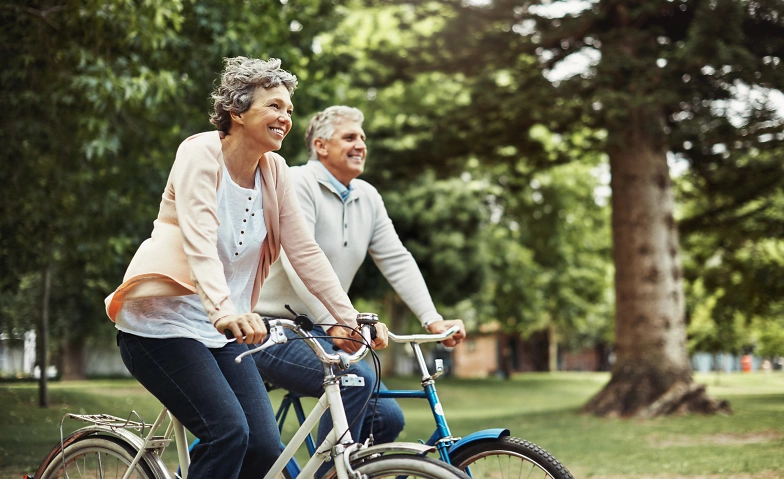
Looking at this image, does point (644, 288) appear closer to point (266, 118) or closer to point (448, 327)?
point (448, 327)

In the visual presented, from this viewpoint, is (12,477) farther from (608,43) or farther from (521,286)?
(521,286)

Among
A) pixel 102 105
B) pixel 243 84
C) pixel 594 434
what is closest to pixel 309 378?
pixel 243 84

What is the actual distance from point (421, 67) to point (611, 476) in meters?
8.71

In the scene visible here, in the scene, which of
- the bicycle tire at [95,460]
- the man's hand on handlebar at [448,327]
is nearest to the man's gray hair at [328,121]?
the man's hand on handlebar at [448,327]

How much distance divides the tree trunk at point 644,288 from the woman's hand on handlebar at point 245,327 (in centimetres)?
1098

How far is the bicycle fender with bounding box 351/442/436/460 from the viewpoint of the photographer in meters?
2.87

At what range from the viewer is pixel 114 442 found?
362 cm

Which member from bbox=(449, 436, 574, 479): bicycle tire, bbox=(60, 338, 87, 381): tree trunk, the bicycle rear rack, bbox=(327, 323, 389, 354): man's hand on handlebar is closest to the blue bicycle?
bbox=(449, 436, 574, 479): bicycle tire

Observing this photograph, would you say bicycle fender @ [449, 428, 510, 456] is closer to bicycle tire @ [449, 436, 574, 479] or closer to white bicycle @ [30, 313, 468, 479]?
bicycle tire @ [449, 436, 574, 479]

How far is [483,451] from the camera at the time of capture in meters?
3.35

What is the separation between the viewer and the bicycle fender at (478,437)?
3305 millimetres

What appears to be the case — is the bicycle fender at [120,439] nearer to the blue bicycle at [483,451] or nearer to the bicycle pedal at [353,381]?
the blue bicycle at [483,451]

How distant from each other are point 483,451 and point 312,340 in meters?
0.80

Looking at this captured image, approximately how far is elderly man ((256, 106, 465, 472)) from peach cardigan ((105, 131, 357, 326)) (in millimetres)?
670
